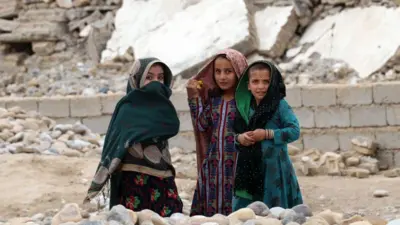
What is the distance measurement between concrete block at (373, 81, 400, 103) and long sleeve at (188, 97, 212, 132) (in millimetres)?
4547

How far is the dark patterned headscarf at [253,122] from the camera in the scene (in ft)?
12.9

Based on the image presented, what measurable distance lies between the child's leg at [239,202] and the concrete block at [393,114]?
4.68m

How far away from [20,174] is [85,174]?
55 cm

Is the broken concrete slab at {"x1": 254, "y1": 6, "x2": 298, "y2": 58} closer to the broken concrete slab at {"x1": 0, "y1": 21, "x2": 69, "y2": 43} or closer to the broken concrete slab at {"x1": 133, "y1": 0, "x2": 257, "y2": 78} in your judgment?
the broken concrete slab at {"x1": 133, "y1": 0, "x2": 257, "y2": 78}

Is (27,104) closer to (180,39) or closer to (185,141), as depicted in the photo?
(185,141)

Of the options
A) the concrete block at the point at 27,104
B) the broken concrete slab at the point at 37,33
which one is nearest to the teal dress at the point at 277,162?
the concrete block at the point at 27,104

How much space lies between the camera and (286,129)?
391 centimetres

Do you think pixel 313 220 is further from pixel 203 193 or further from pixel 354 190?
pixel 354 190

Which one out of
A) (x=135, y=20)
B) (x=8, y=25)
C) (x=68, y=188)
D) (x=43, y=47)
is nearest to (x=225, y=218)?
(x=68, y=188)

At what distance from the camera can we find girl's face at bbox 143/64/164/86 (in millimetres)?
4137

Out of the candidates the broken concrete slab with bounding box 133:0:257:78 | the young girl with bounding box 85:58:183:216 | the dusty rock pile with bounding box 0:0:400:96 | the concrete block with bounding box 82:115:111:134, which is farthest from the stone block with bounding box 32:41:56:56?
the young girl with bounding box 85:58:183:216

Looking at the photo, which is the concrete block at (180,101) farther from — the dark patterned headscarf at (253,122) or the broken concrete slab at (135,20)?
the dark patterned headscarf at (253,122)

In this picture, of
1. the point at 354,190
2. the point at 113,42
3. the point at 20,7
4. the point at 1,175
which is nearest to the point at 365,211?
the point at 354,190

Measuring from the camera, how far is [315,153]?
324 inches
